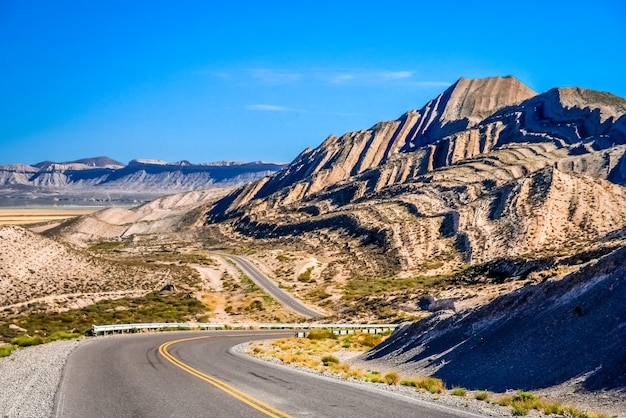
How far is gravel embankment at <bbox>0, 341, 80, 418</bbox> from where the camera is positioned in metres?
14.9

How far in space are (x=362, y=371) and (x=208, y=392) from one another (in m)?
7.99

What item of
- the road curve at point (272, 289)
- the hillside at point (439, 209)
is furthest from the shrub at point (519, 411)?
the road curve at point (272, 289)

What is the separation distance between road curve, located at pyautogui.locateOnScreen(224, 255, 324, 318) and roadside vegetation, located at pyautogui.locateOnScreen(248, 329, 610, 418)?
79.2 ft

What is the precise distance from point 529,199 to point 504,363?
81476 mm

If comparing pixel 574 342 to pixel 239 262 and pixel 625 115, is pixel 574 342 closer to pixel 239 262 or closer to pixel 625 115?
pixel 239 262

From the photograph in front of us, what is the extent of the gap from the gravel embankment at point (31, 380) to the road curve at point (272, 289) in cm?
3857

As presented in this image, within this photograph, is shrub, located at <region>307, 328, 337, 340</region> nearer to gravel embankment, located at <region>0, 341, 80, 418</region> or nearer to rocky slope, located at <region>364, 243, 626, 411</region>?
gravel embankment, located at <region>0, 341, 80, 418</region>

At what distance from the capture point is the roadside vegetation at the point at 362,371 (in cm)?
1356

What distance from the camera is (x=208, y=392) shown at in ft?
55.6

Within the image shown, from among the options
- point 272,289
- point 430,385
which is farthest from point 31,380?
point 272,289

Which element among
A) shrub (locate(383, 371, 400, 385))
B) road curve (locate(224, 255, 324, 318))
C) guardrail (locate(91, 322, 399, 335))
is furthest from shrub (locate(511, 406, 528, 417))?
road curve (locate(224, 255, 324, 318))

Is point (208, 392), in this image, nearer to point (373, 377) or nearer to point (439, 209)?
point (373, 377)

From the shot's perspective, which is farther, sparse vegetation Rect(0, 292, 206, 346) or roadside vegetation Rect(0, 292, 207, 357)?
sparse vegetation Rect(0, 292, 206, 346)

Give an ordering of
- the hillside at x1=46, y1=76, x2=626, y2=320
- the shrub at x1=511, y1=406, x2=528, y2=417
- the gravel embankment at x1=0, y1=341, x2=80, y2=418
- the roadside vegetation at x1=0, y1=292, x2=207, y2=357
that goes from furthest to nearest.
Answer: the hillside at x1=46, y1=76, x2=626, y2=320, the roadside vegetation at x1=0, y1=292, x2=207, y2=357, the gravel embankment at x1=0, y1=341, x2=80, y2=418, the shrub at x1=511, y1=406, x2=528, y2=417
